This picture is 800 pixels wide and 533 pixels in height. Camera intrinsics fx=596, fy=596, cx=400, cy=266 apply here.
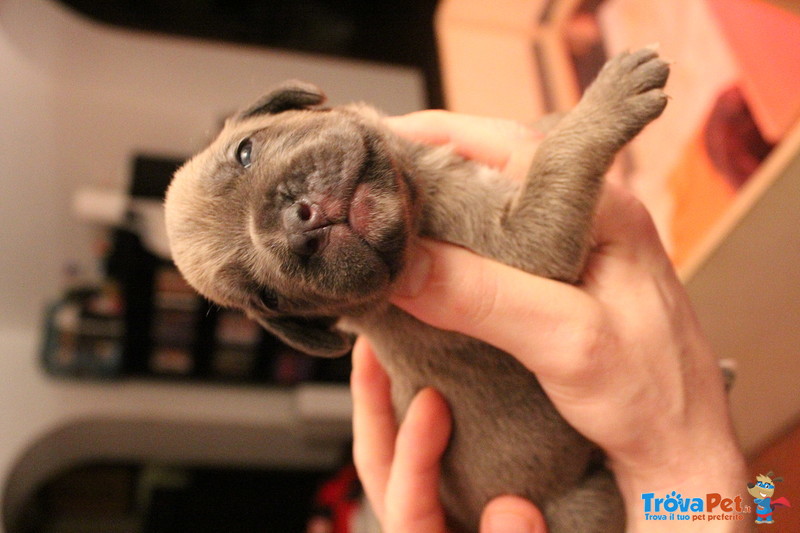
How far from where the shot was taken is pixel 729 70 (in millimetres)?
2332

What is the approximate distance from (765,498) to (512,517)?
0.73 meters

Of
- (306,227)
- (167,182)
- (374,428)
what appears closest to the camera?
(306,227)

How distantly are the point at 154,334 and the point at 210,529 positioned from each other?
1.92 m

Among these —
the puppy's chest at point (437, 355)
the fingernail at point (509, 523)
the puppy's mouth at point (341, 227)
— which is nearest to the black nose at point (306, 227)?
the puppy's mouth at point (341, 227)

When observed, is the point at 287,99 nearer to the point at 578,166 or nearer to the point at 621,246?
the point at 578,166

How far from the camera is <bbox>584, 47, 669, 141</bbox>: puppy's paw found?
1.48 metres

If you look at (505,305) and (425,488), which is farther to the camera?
(425,488)

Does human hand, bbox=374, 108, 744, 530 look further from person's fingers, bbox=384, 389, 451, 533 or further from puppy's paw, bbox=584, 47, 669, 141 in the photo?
person's fingers, bbox=384, 389, 451, 533

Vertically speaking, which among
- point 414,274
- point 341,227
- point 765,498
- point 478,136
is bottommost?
point 765,498

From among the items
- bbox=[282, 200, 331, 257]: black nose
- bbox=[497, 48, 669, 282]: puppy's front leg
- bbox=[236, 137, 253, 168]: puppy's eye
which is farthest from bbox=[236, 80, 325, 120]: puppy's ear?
bbox=[497, 48, 669, 282]: puppy's front leg

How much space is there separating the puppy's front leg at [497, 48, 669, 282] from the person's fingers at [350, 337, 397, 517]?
73cm

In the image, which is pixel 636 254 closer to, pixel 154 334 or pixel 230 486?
pixel 154 334

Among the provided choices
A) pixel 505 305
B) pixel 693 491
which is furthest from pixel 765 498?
pixel 505 305

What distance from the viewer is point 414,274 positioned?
4.81 ft
